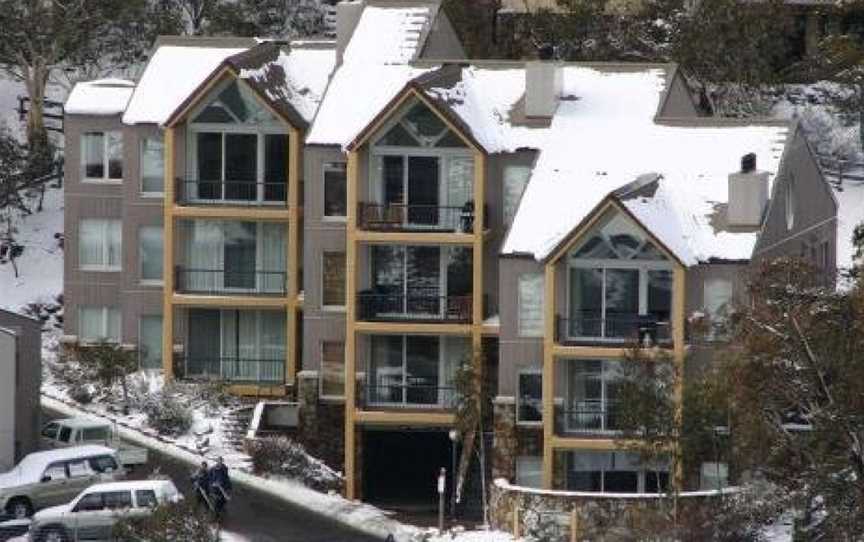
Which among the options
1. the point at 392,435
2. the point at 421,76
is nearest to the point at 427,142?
the point at 421,76

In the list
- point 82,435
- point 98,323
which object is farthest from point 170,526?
point 98,323

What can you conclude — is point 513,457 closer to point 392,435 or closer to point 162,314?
point 392,435

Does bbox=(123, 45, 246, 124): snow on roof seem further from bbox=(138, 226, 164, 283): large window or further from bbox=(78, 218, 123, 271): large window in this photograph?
bbox=(78, 218, 123, 271): large window

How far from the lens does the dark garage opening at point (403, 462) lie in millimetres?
79750

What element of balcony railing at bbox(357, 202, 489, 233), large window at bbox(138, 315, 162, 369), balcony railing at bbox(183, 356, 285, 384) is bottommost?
balcony railing at bbox(183, 356, 285, 384)

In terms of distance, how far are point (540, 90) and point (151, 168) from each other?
395 inches

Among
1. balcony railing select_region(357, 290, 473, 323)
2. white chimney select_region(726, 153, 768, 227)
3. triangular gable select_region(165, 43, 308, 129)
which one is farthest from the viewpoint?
triangular gable select_region(165, 43, 308, 129)

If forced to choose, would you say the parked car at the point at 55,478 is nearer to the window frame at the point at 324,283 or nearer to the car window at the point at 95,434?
the car window at the point at 95,434

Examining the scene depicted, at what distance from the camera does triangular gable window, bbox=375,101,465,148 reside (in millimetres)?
80312

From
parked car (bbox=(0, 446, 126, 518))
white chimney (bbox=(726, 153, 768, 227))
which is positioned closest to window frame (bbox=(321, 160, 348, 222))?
parked car (bbox=(0, 446, 126, 518))

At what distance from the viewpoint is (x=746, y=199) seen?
77.2m

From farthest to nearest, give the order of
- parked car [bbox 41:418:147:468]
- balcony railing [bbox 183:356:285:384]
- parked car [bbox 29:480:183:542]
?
balcony railing [bbox 183:356:285:384], parked car [bbox 41:418:147:468], parked car [bbox 29:480:183:542]

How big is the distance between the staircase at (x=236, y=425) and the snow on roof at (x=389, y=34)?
28.2 feet

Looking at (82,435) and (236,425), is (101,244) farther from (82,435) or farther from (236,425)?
(82,435)
